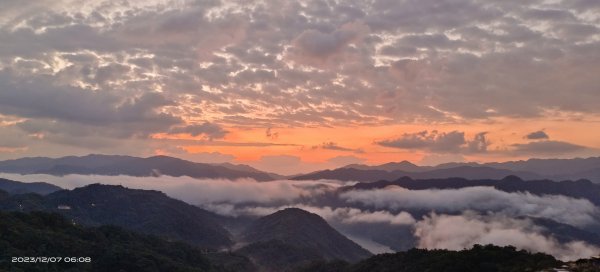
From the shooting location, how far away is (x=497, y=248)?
584 feet

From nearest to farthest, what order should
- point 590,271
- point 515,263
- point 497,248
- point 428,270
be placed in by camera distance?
point 590,271, point 515,263, point 497,248, point 428,270

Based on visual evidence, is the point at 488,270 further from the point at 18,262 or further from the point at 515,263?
the point at 18,262

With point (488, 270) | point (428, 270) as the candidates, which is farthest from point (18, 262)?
point (488, 270)

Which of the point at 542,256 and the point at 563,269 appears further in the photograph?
the point at 542,256

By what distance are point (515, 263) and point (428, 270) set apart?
4963 cm

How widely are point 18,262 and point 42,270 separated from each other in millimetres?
10562

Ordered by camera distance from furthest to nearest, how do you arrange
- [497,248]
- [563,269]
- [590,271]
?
[497,248] → [563,269] → [590,271]

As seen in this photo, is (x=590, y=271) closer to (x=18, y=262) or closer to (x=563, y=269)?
(x=563, y=269)

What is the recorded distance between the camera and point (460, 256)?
18238 centimetres

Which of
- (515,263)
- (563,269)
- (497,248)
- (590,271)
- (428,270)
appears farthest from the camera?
(428,270)

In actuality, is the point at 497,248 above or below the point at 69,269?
above

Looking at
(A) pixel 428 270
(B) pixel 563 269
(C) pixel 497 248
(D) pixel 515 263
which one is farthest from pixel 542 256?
(B) pixel 563 269

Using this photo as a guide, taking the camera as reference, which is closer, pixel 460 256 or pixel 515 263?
pixel 515 263

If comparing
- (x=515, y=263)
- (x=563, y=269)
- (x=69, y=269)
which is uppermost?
(x=563, y=269)
